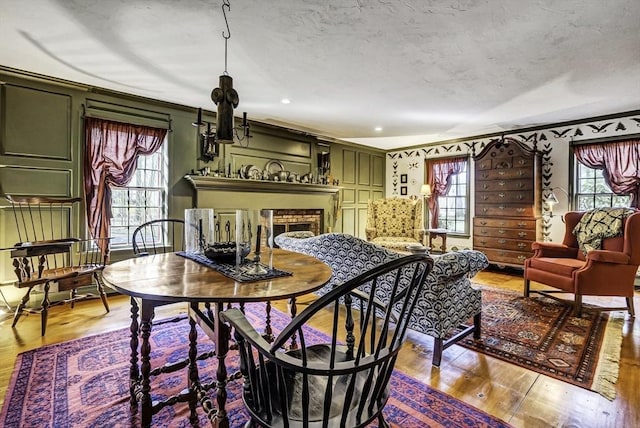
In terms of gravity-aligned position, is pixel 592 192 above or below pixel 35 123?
Result: below

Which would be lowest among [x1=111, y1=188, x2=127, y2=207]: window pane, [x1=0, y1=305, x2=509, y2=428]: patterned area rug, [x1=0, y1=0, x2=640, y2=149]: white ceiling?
[x1=0, y1=305, x2=509, y2=428]: patterned area rug

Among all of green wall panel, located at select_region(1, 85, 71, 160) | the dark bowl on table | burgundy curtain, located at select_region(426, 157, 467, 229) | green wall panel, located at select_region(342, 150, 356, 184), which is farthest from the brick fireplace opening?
the dark bowl on table

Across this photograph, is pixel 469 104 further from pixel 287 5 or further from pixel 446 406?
pixel 446 406

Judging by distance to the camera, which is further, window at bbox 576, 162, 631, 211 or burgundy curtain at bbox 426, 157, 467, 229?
burgundy curtain at bbox 426, 157, 467, 229

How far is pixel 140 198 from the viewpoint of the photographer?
13.6 feet

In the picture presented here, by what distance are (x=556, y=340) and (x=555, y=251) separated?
1682 millimetres

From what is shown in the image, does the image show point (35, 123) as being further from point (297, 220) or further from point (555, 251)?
point (555, 251)

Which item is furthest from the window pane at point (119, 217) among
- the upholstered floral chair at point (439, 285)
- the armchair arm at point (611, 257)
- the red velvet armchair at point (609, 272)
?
the armchair arm at point (611, 257)

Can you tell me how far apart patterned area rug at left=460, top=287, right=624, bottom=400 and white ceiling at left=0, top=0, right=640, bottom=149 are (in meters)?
2.43

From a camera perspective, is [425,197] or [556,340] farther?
[425,197]

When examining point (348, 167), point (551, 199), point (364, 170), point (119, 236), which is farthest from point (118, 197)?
point (551, 199)

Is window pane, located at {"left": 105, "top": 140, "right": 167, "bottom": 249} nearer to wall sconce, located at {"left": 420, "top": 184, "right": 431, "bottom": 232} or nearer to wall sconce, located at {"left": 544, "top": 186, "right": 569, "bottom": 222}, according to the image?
wall sconce, located at {"left": 420, "top": 184, "right": 431, "bottom": 232}

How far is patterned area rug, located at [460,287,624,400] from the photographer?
212 cm

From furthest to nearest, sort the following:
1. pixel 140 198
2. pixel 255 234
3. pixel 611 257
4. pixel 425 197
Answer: pixel 425 197, pixel 140 198, pixel 611 257, pixel 255 234
